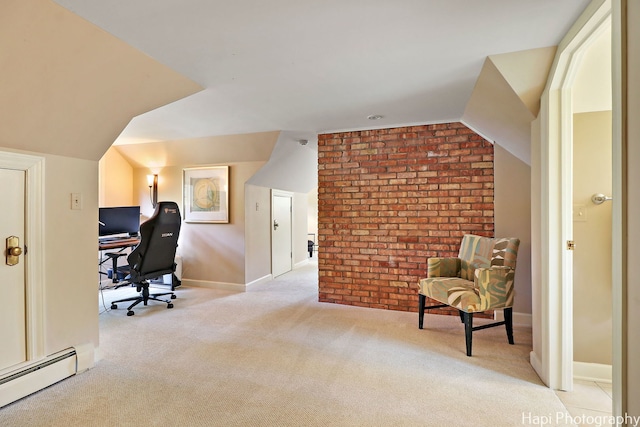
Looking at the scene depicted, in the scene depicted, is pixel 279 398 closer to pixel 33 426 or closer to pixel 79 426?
pixel 79 426

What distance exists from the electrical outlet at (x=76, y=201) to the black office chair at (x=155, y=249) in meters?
1.13

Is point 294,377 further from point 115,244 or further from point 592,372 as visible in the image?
point 115,244

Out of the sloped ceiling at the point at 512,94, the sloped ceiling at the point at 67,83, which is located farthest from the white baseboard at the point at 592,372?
the sloped ceiling at the point at 67,83

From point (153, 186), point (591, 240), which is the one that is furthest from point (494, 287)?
point (153, 186)

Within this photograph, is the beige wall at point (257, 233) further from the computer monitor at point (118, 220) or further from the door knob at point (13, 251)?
the door knob at point (13, 251)

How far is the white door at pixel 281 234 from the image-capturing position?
18.1 ft

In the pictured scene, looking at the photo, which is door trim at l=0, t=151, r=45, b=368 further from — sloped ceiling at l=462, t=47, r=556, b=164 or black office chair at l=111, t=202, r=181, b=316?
sloped ceiling at l=462, t=47, r=556, b=164

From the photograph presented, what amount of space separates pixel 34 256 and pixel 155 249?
4.92 ft

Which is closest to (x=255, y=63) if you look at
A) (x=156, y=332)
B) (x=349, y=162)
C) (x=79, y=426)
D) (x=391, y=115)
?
(x=391, y=115)

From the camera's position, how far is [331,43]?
1.90 meters

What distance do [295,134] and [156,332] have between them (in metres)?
2.78

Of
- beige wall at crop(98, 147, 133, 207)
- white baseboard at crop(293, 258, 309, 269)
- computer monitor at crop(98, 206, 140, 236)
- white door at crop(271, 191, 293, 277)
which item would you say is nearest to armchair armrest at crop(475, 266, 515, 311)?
white door at crop(271, 191, 293, 277)

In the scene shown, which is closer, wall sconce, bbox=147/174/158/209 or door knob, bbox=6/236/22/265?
door knob, bbox=6/236/22/265

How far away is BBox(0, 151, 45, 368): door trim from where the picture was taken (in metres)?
2.06
